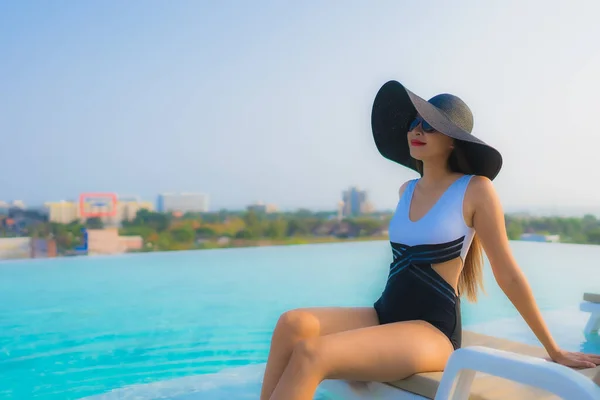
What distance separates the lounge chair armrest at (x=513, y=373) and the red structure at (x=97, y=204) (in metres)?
18.7

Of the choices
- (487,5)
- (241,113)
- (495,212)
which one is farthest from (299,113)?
(495,212)

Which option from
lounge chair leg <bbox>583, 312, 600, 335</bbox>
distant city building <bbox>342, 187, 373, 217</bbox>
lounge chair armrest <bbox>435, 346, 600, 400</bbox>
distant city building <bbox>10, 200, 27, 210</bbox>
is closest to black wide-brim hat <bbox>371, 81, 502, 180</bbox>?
lounge chair armrest <bbox>435, 346, 600, 400</bbox>

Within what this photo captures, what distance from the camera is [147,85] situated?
22.3 m

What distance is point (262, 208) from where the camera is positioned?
75.5 feet

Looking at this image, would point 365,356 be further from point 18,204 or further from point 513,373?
point 18,204

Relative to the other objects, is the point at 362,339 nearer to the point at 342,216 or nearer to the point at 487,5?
the point at 487,5

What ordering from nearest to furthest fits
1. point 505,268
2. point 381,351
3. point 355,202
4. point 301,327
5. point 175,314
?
point 381,351, point 505,268, point 301,327, point 175,314, point 355,202

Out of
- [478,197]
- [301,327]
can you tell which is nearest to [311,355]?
[301,327]

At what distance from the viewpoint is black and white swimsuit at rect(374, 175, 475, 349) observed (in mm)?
2080

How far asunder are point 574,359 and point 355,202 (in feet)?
72.7

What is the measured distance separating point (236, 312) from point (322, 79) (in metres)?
16.4

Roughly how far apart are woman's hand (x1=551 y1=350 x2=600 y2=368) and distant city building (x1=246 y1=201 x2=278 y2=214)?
68.4 feet

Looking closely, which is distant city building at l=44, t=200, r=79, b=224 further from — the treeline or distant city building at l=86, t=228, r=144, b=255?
the treeline

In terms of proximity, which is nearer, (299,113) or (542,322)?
(542,322)
